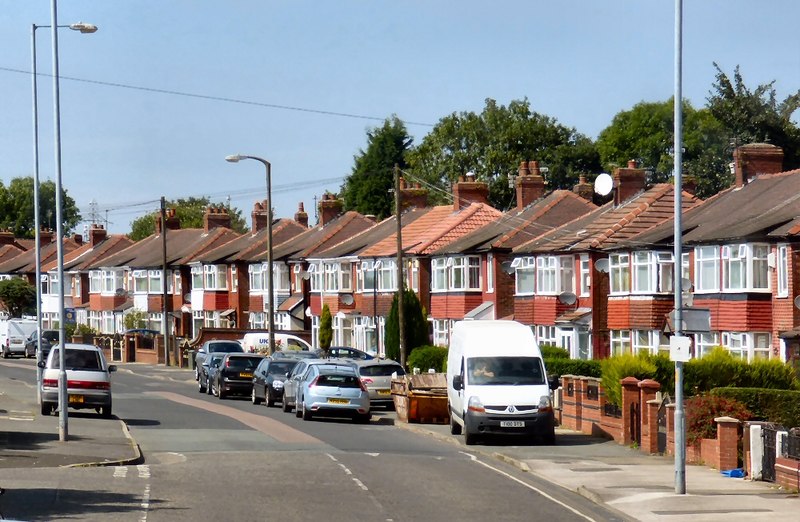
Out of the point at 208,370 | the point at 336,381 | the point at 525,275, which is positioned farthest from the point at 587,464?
the point at 525,275

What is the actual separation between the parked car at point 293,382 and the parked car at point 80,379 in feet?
18.5

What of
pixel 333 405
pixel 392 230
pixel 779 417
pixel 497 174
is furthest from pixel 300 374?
pixel 497 174

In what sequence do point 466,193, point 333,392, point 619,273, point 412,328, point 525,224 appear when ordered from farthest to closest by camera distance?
1. point 466,193
2. point 525,224
3. point 412,328
4. point 619,273
5. point 333,392

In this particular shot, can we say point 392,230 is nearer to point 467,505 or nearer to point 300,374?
point 300,374

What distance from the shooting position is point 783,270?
44.5 metres

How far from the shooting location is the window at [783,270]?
145ft

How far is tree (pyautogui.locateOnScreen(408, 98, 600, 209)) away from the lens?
320ft

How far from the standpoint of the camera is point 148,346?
86375mm

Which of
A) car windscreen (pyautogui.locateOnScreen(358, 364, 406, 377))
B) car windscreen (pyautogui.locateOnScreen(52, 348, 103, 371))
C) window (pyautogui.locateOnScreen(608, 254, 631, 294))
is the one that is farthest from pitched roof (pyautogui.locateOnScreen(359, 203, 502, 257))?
car windscreen (pyautogui.locateOnScreen(52, 348, 103, 371))

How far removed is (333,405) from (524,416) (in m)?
9.12

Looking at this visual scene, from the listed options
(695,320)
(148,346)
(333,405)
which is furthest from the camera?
(148,346)

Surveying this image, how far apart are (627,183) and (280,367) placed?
73.0 ft

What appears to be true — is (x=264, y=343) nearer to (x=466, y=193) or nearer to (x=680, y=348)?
(x=466, y=193)

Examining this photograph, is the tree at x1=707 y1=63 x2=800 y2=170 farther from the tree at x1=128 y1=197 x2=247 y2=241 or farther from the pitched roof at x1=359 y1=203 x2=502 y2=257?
the tree at x1=128 y1=197 x2=247 y2=241
